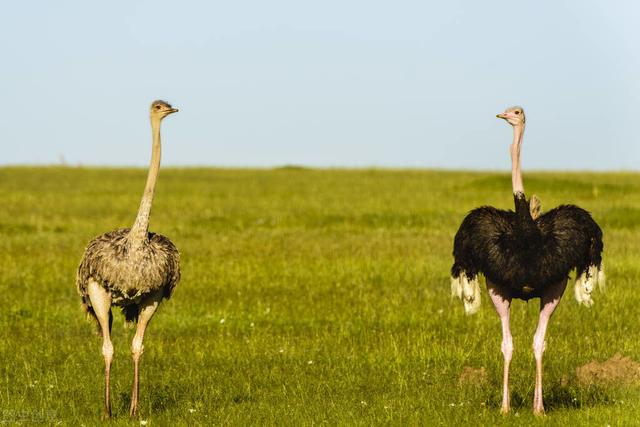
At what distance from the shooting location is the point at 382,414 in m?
10.3

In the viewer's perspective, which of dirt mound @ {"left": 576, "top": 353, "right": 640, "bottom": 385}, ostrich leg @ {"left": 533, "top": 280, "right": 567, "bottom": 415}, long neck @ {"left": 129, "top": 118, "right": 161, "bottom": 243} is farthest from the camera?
dirt mound @ {"left": 576, "top": 353, "right": 640, "bottom": 385}

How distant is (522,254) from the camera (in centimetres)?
966

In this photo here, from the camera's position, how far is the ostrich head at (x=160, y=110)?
1038 centimetres

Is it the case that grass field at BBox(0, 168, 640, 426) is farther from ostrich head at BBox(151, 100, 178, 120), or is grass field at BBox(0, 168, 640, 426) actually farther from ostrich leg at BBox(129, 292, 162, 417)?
ostrich head at BBox(151, 100, 178, 120)

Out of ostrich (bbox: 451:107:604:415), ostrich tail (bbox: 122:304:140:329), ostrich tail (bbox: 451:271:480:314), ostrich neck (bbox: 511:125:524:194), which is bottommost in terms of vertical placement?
ostrich tail (bbox: 122:304:140:329)

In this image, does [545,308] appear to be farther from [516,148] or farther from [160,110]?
[160,110]

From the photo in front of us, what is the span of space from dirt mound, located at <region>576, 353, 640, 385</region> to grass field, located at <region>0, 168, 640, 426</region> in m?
0.15

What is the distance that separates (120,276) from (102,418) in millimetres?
1462

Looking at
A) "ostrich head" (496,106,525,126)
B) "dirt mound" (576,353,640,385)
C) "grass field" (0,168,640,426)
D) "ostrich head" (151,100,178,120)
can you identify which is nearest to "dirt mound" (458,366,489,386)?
"grass field" (0,168,640,426)

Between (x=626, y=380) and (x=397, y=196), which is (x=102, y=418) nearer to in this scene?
(x=626, y=380)

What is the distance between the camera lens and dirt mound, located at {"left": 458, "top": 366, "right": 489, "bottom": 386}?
1195 cm

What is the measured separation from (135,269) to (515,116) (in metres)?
3.92

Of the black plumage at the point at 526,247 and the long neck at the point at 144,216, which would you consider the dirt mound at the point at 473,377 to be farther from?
the long neck at the point at 144,216

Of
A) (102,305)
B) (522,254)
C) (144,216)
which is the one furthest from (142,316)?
(522,254)
